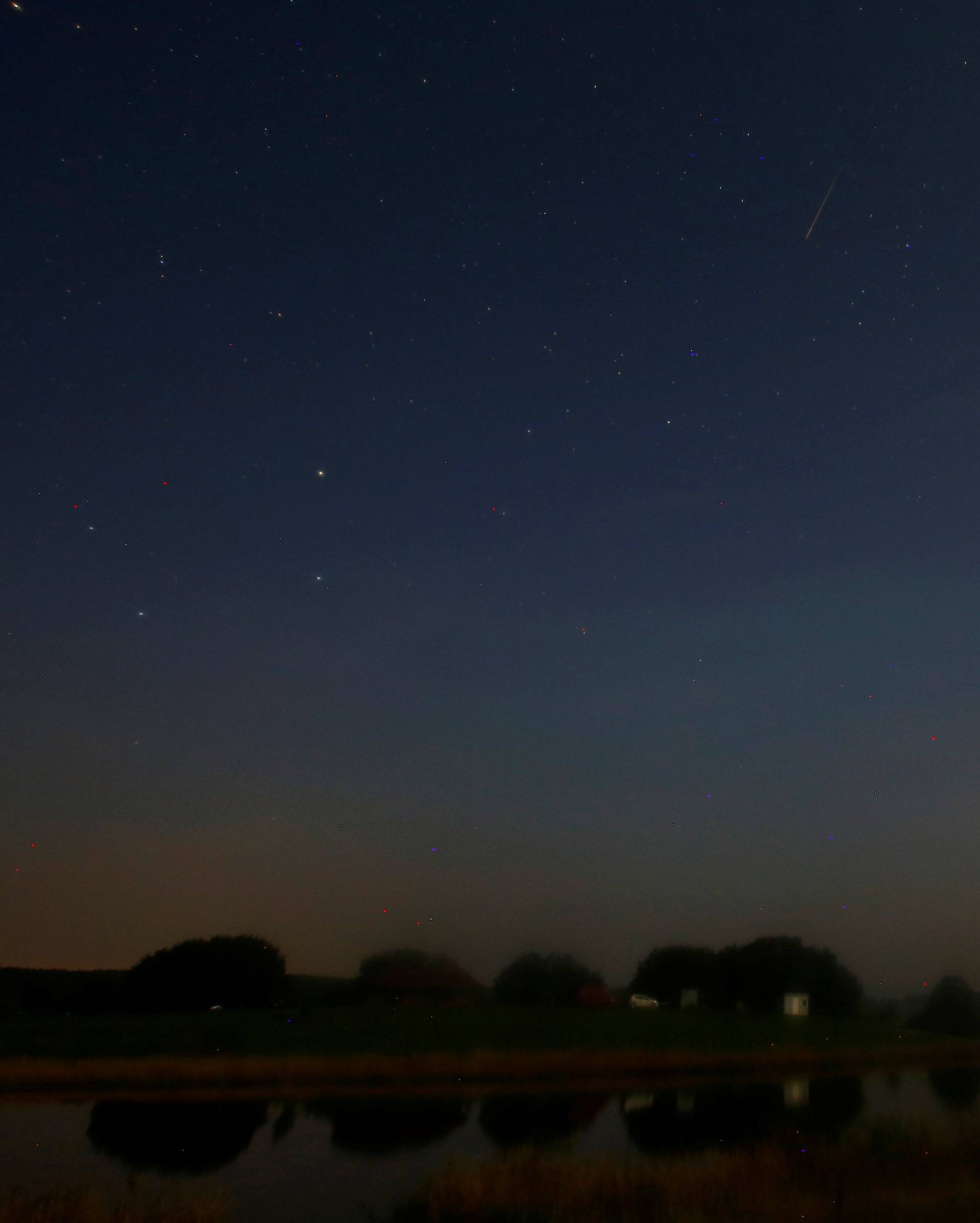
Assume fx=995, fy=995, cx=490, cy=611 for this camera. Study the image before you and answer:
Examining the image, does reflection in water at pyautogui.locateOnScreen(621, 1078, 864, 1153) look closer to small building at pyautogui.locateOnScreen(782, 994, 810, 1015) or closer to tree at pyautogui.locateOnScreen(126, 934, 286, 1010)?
small building at pyautogui.locateOnScreen(782, 994, 810, 1015)

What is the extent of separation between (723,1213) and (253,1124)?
1572 centimetres

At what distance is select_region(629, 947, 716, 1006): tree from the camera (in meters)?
79.9

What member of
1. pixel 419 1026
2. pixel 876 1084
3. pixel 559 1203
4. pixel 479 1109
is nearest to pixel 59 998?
pixel 419 1026

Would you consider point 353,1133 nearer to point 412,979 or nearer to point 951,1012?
point 412,979

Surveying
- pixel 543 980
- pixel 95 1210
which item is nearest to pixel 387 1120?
pixel 95 1210

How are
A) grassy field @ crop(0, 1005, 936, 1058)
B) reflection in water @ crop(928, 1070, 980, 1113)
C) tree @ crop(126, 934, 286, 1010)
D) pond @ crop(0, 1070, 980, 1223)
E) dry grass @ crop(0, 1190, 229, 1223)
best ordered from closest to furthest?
1. dry grass @ crop(0, 1190, 229, 1223)
2. pond @ crop(0, 1070, 980, 1223)
3. reflection in water @ crop(928, 1070, 980, 1113)
4. grassy field @ crop(0, 1005, 936, 1058)
5. tree @ crop(126, 934, 286, 1010)

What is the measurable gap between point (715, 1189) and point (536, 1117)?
1346 cm

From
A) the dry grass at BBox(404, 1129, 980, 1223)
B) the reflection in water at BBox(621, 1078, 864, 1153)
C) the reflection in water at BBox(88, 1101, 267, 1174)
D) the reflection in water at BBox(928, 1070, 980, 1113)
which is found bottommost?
the reflection in water at BBox(928, 1070, 980, 1113)

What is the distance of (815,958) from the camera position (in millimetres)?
80000

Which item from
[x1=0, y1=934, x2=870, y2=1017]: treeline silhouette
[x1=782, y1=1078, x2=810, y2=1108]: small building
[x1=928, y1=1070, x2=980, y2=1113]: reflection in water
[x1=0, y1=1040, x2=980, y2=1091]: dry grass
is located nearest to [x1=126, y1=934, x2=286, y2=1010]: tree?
A: [x1=0, y1=934, x2=870, y2=1017]: treeline silhouette

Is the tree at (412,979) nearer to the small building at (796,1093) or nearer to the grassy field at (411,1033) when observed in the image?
the grassy field at (411,1033)

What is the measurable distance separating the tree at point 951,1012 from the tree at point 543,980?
25486 millimetres

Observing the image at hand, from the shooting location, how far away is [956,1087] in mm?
42250

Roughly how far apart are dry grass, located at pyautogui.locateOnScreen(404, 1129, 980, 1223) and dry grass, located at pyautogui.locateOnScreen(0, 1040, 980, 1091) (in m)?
18.8
